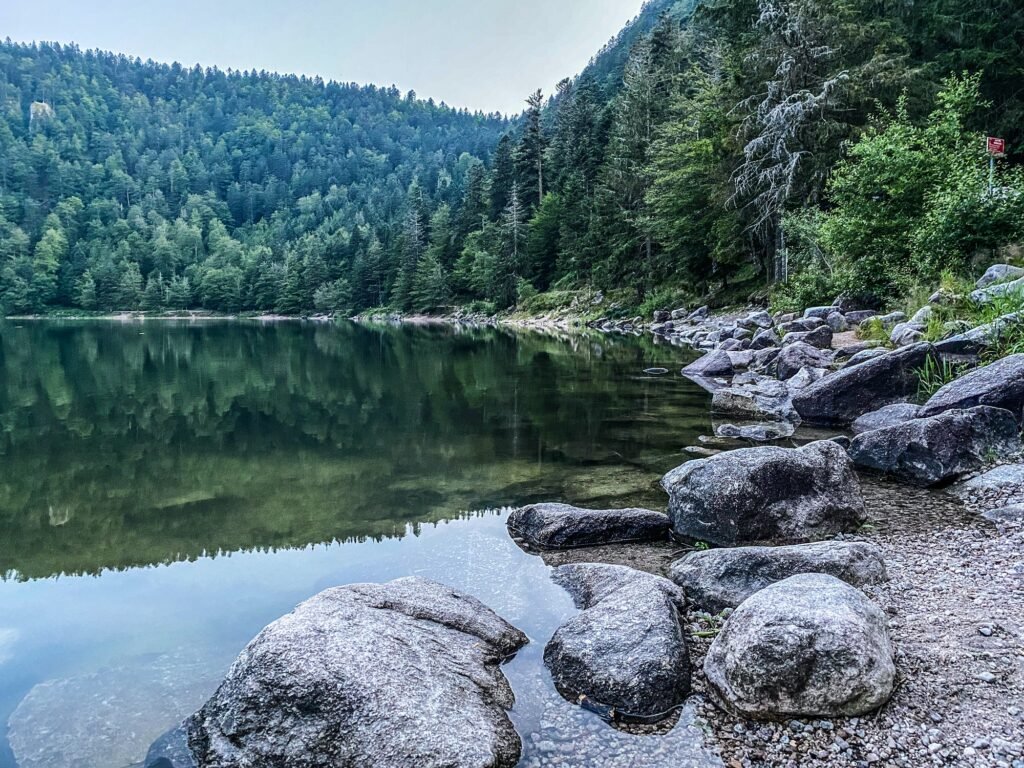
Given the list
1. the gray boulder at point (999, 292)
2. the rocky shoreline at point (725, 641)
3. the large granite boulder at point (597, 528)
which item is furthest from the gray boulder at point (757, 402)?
the large granite boulder at point (597, 528)

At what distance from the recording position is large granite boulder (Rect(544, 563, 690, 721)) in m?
3.74

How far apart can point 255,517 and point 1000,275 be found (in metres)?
14.0

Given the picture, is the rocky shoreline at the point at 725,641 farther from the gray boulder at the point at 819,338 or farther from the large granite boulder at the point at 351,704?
the gray boulder at the point at 819,338

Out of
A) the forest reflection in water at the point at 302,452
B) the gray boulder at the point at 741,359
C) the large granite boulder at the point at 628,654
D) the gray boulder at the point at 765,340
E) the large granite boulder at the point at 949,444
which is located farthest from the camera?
the gray boulder at the point at 765,340

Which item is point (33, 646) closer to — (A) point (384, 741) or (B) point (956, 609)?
(A) point (384, 741)

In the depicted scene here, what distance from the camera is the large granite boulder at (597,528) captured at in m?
6.41

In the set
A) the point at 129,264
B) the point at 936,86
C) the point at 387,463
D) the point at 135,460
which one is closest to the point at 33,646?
the point at 387,463

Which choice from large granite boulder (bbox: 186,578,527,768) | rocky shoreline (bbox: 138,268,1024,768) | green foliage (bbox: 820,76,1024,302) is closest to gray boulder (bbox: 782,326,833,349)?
green foliage (bbox: 820,76,1024,302)

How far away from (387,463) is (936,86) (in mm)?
27482

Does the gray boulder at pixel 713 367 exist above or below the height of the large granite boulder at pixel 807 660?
above

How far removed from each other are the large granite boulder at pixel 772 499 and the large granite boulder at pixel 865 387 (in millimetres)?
4825

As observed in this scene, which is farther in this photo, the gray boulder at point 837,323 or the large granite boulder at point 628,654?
the gray boulder at point 837,323

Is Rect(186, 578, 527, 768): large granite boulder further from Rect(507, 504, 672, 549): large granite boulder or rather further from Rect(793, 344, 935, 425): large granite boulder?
Rect(793, 344, 935, 425): large granite boulder

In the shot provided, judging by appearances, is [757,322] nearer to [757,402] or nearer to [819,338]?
[819,338]
